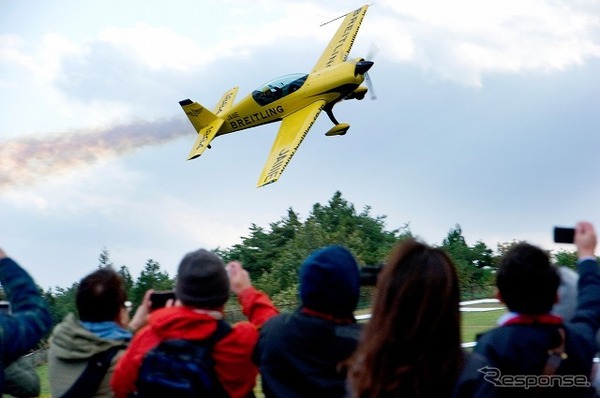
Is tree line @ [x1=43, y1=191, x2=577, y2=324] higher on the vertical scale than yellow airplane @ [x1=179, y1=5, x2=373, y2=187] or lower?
lower

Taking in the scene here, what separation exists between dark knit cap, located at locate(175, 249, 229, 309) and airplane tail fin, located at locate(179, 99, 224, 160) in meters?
30.4

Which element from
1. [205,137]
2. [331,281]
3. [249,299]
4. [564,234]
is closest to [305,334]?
[331,281]

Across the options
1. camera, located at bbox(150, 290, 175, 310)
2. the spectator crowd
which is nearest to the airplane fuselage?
camera, located at bbox(150, 290, 175, 310)

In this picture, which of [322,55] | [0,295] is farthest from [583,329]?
[322,55]

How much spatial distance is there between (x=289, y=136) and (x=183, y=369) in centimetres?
2887

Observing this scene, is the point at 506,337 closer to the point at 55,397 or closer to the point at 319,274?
the point at 319,274

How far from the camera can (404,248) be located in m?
4.05

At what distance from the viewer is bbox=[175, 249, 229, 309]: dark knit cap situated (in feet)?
18.1

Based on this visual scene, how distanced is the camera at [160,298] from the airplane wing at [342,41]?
106 feet

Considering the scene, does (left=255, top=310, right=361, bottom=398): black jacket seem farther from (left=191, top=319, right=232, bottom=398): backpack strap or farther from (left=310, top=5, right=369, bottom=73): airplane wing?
(left=310, top=5, right=369, bottom=73): airplane wing

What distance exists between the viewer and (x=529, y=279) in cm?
500

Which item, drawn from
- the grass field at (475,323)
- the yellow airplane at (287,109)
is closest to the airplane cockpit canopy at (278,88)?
the yellow airplane at (287,109)

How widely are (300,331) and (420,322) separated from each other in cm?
134

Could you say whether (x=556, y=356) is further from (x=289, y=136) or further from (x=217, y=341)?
(x=289, y=136)
